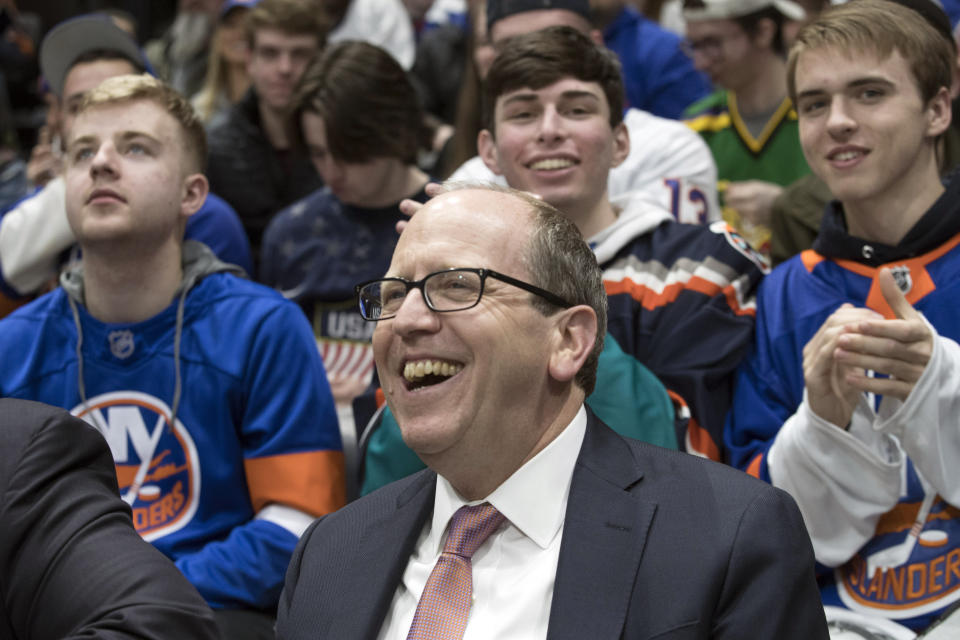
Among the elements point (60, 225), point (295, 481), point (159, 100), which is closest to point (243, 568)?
point (295, 481)

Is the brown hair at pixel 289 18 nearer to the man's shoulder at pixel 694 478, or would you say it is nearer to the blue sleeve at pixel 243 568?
the blue sleeve at pixel 243 568

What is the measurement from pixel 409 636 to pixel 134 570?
0.46m

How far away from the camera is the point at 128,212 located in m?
2.84

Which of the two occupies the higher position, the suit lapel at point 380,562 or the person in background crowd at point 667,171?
the person in background crowd at point 667,171

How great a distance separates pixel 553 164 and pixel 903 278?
2.93 feet

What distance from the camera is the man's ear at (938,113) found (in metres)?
2.72

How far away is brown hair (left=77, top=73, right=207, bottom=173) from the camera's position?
2.96m

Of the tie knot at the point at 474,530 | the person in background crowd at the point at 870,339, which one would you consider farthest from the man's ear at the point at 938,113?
the tie knot at the point at 474,530

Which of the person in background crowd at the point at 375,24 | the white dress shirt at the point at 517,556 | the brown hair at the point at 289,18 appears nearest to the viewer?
the white dress shirt at the point at 517,556

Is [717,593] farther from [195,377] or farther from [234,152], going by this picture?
[234,152]

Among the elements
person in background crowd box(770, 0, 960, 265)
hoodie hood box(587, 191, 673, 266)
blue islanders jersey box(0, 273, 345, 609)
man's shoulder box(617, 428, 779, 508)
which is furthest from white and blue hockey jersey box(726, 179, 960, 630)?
blue islanders jersey box(0, 273, 345, 609)

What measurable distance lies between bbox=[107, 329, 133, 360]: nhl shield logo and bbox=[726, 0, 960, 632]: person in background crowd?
1.42 meters

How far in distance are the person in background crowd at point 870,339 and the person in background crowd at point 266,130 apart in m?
2.16

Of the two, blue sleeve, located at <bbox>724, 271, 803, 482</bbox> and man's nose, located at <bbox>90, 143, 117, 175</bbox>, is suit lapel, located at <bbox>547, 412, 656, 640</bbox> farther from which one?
man's nose, located at <bbox>90, 143, 117, 175</bbox>
